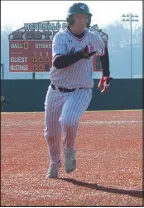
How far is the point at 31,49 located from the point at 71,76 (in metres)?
31.8

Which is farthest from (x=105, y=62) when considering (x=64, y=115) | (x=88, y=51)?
(x=64, y=115)

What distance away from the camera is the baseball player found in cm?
668

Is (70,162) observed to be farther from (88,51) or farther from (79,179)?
(88,51)

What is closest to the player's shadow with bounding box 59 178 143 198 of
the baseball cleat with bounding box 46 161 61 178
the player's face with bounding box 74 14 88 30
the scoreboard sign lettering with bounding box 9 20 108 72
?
the baseball cleat with bounding box 46 161 61 178

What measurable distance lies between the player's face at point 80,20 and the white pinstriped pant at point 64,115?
61 cm

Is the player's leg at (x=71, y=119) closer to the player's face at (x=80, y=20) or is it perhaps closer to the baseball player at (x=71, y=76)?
the baseball player at (x=71, y=76)

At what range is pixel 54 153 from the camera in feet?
23.7

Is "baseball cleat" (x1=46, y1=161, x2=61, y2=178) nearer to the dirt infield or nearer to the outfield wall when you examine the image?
the dirt infield

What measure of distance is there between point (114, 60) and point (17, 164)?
8173 centimetres

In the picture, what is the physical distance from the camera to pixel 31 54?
1513 inches

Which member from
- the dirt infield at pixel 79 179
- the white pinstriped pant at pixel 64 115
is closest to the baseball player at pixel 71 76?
the white pinstriped pant at pixel 64 115

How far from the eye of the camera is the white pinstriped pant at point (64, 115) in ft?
22.0

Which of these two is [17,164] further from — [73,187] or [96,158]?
[73,187]

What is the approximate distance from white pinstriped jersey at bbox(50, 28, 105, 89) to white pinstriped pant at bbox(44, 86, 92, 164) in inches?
4.0
